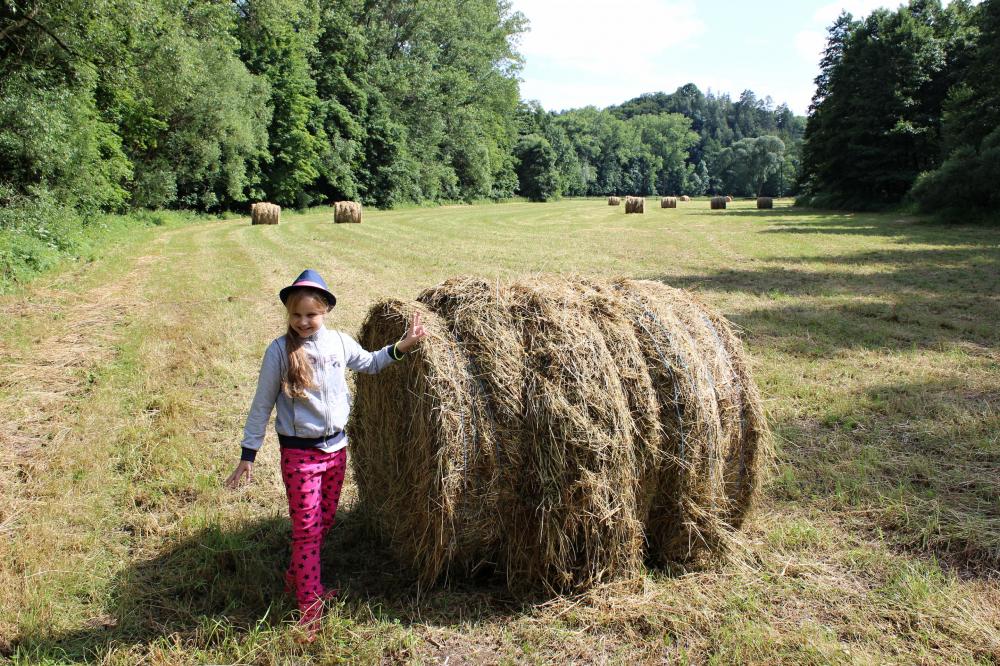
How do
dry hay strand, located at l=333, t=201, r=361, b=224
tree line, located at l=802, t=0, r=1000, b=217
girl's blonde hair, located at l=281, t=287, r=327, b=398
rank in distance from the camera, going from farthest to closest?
tree line, located at l=802, t=0, r=1000, b=217
dry hay strand, located at l=333, t=201, r=361, b=224
girl's blonde hair, located at l=281, t=287, r=327, b=398

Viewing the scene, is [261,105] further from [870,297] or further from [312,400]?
[312,400]

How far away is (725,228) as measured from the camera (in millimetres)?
26859

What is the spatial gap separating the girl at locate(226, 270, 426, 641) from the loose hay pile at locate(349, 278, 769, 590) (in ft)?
1.26

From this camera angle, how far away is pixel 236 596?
350 cm

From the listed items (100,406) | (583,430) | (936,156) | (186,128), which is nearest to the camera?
(583,430)

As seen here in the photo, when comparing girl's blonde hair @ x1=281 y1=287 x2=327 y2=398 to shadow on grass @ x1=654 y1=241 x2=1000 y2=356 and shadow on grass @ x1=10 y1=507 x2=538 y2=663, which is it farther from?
shadow on grass @ x1=654 y1=241 x2=1000 y2=356

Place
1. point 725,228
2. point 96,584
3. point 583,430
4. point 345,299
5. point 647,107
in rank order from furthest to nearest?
1. point 647,107
2. point 725,228
3. point 345,299
4. point 96,584
5. point 583,430


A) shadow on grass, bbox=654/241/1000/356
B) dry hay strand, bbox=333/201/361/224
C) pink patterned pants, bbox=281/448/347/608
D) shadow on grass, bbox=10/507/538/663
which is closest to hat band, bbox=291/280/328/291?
pink patterned pants, bbox=281/448/347/608

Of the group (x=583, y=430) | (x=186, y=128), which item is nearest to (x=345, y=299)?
(x=583, y=430)

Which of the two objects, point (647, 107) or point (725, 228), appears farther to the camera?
point (647, 107)

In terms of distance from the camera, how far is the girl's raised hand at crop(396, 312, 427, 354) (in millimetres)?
3357

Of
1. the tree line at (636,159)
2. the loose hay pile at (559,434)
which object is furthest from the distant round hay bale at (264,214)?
the tree line at (636,159)

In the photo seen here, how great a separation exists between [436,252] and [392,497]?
1495 centimetres

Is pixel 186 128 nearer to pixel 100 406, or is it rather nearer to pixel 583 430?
pixel 100 406
